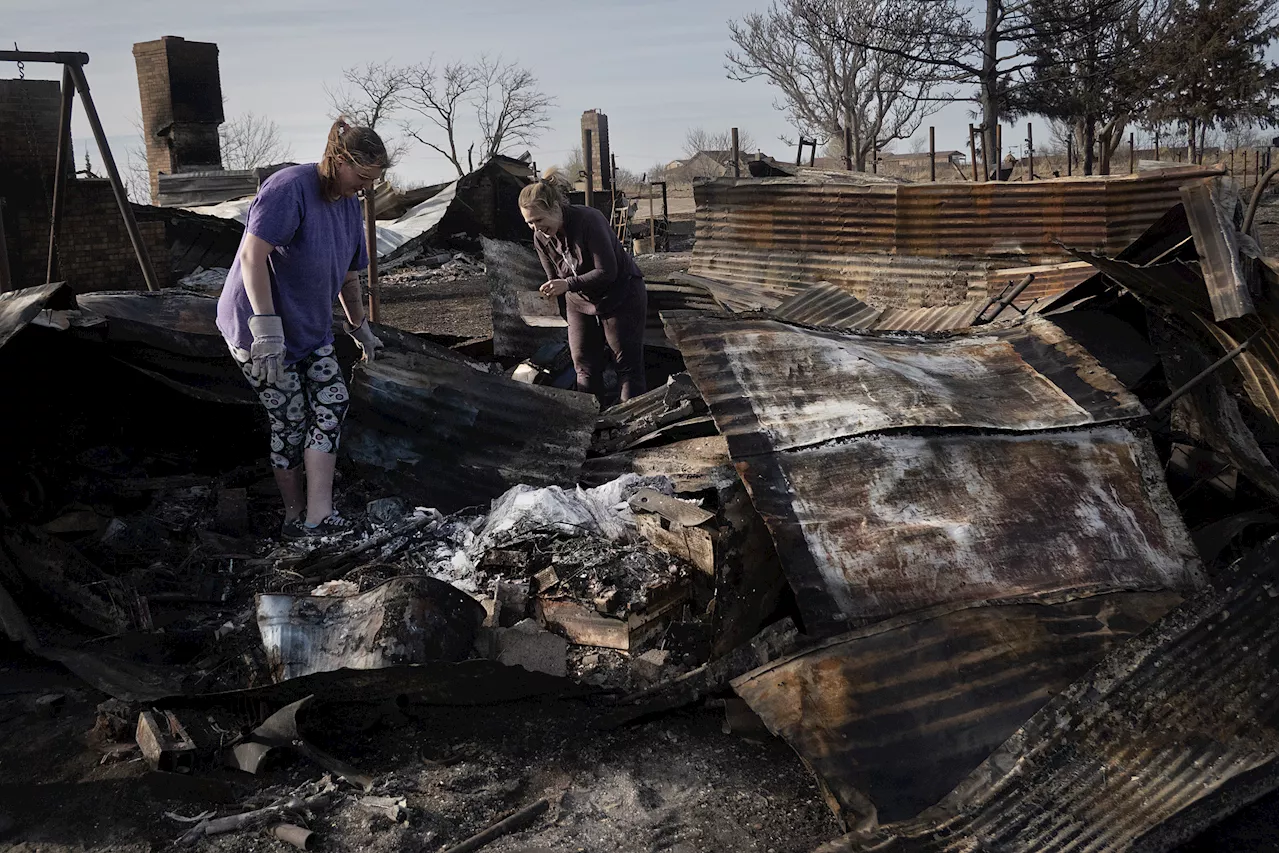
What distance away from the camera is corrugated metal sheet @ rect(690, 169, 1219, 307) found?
696 centimetres

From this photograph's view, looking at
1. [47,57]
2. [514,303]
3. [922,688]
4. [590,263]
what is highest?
[47,57]

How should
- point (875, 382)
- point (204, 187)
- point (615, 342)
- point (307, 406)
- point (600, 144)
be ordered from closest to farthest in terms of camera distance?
point (875, 382), point (307, 406), point (615, 342), point (204, 187), point (600, 144)

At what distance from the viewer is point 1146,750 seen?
2.33m

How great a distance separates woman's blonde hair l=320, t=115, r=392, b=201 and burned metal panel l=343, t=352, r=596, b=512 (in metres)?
0.99

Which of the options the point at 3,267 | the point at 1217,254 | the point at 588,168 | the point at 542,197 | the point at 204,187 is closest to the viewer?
the point at 1217,254

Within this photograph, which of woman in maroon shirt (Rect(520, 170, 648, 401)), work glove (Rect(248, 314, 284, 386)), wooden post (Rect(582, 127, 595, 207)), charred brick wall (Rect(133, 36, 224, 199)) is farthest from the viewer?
charred brick wall (Rect(133, 36, 224, 199))

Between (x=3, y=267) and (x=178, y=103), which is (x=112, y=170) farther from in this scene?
(x=178, y=103)

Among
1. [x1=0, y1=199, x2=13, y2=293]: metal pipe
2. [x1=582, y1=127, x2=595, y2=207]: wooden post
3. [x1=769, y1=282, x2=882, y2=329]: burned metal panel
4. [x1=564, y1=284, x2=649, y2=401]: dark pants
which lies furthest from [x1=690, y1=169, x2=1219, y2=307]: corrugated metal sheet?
[x1=582, y1=127, x2=595, y2=207]: wooden post

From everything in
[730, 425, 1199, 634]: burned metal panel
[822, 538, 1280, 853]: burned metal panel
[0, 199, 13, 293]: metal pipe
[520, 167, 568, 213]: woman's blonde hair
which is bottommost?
[822, 538, 1280, 853]: burned metal panel

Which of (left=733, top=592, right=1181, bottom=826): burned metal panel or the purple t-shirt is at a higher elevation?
the purple t-shirt

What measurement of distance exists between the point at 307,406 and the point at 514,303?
11.0ft

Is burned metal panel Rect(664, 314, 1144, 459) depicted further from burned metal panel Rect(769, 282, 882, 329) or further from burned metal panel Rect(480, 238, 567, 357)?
burned metal panel Rect(480, 238, 567, 357)

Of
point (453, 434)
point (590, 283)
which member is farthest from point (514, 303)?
point (453, 434)

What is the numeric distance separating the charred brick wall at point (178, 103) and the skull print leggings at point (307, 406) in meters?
14.8
